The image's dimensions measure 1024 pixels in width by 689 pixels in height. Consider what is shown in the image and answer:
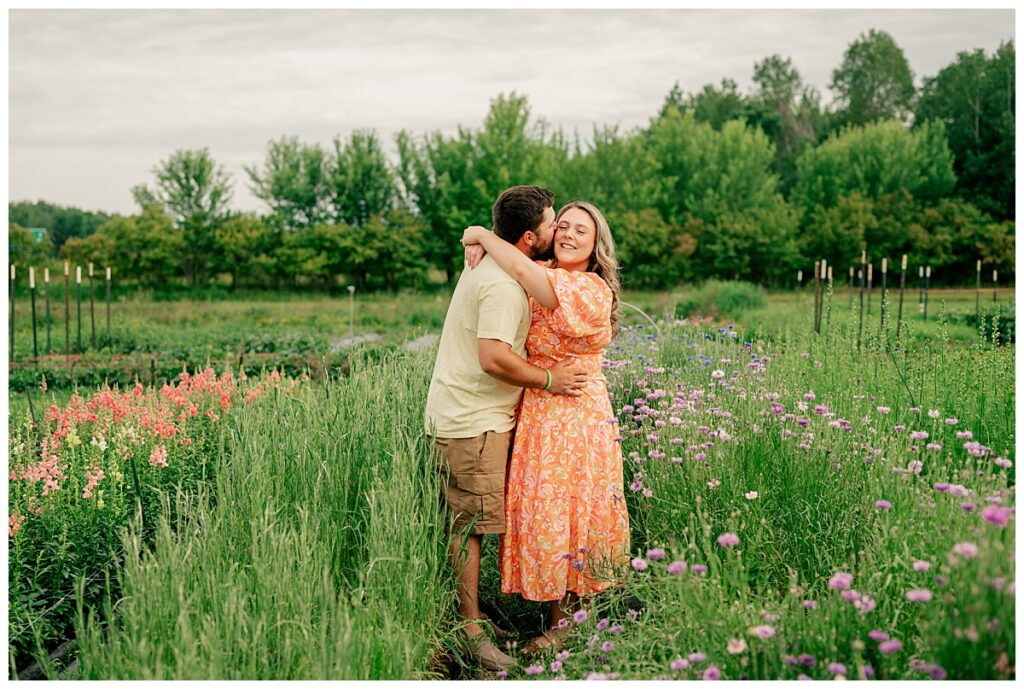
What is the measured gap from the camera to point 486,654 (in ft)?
12.3

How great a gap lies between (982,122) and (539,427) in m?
42.8

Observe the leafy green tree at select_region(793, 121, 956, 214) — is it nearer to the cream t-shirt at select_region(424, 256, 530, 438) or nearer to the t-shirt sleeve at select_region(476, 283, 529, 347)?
the cream t-shirt at select_region(424, 256, 530, 438)

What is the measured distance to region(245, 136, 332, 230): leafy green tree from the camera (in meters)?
35.5

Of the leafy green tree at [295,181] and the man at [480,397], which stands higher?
the leafy green tree at [295,181]

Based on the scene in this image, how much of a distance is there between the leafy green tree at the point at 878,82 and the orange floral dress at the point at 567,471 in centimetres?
5091

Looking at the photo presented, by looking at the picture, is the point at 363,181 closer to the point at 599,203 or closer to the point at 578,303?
the point at 599,203

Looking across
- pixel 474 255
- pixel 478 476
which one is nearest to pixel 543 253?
pixel 474 255

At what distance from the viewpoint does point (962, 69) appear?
4125 cm

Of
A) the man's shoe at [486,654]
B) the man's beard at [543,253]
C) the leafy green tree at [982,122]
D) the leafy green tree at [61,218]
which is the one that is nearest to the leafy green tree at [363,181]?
the leafy green tree at [61,218]

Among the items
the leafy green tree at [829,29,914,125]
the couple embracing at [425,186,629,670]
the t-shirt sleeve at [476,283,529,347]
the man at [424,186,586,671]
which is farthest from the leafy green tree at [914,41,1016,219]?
the t-shirt sleeve at [476,283,529,347]

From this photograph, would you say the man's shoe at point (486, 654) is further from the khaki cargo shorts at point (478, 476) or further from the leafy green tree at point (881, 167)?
the leafy green tree at point (881, 167)

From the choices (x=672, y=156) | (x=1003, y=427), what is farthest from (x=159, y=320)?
(x=672, y=156)

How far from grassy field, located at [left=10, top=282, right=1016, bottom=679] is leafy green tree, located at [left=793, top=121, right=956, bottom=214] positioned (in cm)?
3325

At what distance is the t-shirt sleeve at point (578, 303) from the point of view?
3695 millimetres
